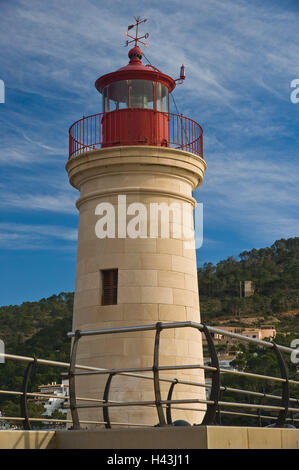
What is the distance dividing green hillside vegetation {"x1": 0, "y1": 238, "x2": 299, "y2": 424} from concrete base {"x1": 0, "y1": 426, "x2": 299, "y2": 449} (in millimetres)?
32905

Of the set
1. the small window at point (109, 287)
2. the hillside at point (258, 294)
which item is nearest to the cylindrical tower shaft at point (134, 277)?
the small window at point (109, 287)

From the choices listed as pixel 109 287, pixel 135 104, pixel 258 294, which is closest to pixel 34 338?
pixel 135 104

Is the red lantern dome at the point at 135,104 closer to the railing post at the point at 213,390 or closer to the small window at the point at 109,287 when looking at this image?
the small window at the point at 109,287

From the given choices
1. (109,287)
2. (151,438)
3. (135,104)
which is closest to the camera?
(151,438)

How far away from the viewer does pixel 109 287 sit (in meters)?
12.3

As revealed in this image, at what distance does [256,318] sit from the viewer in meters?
90.4

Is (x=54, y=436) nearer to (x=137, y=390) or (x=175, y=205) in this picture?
(x=137, y=390)

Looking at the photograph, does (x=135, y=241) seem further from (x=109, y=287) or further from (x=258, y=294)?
(x=258, y=294)

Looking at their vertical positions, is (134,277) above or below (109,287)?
above

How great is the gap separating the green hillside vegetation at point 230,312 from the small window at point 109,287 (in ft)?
89.9

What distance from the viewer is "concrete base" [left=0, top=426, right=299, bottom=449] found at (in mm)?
5629

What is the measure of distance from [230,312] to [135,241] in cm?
8180

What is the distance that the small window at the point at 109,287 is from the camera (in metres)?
12.3

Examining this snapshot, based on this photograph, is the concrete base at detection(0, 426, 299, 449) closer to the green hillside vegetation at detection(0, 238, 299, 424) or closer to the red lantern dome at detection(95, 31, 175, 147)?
the red lantern dome at detection(95, 31, 175, 147)
